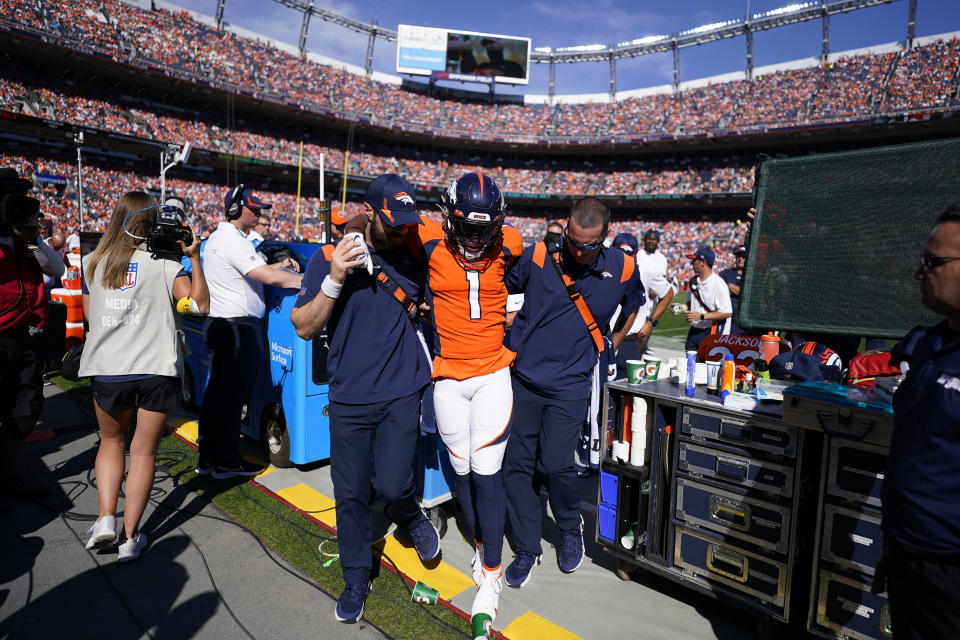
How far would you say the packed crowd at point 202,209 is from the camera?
23.9 meters

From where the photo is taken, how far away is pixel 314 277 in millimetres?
2637

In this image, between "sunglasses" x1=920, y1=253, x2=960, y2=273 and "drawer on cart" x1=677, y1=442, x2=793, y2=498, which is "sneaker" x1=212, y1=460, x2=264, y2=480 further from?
"sunglasses" x1=920, y1=253, x2=960, y2=273

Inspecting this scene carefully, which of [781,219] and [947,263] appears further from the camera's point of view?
[781,219]

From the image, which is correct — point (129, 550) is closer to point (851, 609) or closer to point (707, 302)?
point (851, 609)

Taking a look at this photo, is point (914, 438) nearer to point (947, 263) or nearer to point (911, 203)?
point (947, 263)

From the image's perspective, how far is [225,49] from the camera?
110 ft

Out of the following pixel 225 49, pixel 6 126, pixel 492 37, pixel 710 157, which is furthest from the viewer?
pixel 492 37

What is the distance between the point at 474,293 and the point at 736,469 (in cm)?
173

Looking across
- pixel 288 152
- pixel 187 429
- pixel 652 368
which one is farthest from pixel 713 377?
pixel 288 152

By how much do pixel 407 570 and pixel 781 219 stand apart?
329 centimetres

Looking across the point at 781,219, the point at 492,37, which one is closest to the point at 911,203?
the point at 781,219

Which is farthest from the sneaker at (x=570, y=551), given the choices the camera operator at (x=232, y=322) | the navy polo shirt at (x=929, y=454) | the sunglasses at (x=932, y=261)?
the camera operator at (x=232, y=322)

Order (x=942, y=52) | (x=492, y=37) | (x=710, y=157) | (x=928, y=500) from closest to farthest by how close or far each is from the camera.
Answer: (x=928, y=500) < (x=942, y=52) < (x=710, y=157) < (x=492, y=37)

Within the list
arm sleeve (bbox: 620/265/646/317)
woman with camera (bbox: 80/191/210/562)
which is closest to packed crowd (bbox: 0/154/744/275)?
woman with camera (bbox: 80/191/210/562)
